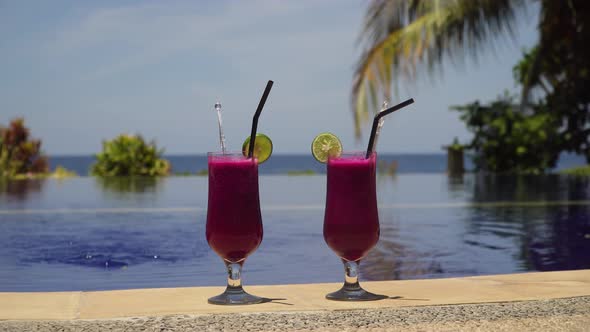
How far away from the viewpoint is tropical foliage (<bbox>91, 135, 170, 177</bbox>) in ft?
53.3

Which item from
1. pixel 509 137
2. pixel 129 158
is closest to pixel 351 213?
pixel 129 158

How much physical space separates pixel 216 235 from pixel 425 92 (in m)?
8.28

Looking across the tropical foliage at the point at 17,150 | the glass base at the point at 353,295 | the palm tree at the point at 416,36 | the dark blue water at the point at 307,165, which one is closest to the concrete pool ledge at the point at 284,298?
the glass base at the point at 353,295

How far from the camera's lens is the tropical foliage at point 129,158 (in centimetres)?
1625

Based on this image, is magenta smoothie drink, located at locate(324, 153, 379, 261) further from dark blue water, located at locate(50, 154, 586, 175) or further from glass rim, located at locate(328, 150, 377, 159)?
dark blue water, located at locate(50, 154, 586, 175)

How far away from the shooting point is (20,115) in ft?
52.1

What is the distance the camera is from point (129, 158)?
1636cm

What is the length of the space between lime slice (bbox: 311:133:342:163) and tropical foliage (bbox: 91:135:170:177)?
13.6 meters

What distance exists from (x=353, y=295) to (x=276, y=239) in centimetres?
312

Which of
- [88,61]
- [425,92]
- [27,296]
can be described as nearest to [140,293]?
[27,296]

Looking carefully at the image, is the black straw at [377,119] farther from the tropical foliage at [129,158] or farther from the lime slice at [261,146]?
the tropical foliage at [129,158]

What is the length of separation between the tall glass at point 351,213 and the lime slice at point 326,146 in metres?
0.02

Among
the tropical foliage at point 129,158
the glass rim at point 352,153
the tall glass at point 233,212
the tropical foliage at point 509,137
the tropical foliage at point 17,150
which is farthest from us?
the tropical foliage at point 509,137

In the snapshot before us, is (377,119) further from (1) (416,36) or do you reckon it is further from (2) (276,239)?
(1) (416,36)
